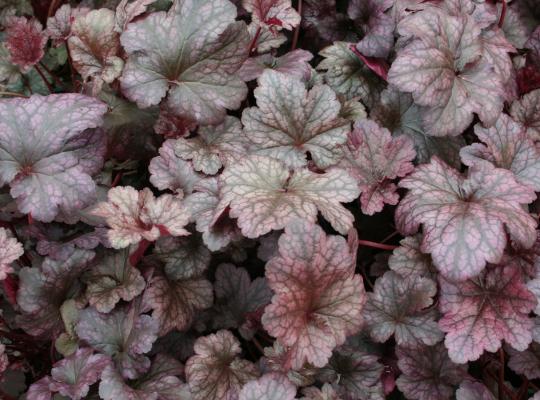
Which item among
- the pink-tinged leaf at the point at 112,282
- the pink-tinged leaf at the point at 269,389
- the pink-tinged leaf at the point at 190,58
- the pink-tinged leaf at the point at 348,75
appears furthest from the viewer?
the pink-tinged leaf at the point at 348,75

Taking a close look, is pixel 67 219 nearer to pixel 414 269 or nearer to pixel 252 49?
pixel 252 49

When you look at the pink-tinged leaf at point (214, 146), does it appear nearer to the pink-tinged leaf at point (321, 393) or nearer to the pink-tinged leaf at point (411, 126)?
the pink-tinged leaf at point (411, 126)

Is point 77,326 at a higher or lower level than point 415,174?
lower

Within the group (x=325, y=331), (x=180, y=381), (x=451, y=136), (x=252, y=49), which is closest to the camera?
(x=325, y=331)

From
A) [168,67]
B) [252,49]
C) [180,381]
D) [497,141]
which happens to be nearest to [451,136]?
[497,141]

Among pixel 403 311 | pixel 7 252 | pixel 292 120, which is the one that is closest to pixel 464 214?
pixel 403 311

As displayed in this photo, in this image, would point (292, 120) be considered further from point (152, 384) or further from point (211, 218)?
point (152, 384)

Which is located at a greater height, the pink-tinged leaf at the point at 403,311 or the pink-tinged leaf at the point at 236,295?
the pink-tinged leaf at the point at 403,311

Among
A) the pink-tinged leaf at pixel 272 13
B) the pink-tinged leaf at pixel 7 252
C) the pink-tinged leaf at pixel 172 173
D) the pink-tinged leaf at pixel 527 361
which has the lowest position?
the pink-tinged leaf at pixel 527 361

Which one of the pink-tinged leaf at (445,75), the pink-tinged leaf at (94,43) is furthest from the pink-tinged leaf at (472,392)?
the pink-tinged leaf at (94,43)
